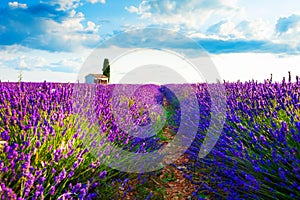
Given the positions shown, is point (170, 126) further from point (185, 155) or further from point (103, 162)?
point (103, 162)

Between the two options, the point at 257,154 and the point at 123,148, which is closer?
the point at 257,154

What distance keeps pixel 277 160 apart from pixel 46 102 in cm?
188

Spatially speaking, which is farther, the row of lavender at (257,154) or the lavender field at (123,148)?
the row of lavender at (257,154)

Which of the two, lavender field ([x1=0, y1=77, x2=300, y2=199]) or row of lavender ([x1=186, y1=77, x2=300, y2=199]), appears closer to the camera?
lavender field ([x1=0, y1=77, x2=300, y2=199])

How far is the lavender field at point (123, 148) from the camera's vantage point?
6.30 ft

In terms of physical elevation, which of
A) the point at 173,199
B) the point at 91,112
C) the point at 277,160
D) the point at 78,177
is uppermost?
the point at 91,112

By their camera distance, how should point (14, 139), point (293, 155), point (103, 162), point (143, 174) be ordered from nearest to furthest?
point (293, 155), point (14, 139), point (103, 162), point (143, 174)

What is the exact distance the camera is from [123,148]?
2943 mm

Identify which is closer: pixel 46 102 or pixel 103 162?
pixel 103 162

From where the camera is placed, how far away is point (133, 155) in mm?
2865

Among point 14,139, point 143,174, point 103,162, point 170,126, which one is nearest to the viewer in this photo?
point 14,139

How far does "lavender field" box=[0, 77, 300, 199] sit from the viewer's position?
192 centimetres

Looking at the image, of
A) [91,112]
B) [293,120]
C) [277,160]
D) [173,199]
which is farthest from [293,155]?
[91,112]

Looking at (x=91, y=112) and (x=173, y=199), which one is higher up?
(x=91, y=112)
